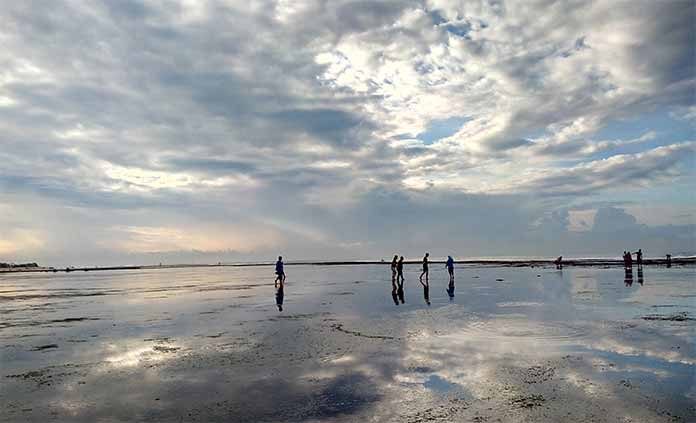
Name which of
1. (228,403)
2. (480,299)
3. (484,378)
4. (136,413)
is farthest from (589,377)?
(480,299)

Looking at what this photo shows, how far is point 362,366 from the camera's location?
11.6 meters

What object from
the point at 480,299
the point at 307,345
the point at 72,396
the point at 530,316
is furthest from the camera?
the point at 480,299

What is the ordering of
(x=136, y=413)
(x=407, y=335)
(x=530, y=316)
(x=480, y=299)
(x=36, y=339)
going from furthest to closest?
(x=480, y=299) → (x=530, y=316) → (x=36, y=339) → (x=407, y=335) → (x=136, y=413)

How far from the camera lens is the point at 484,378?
1023cm

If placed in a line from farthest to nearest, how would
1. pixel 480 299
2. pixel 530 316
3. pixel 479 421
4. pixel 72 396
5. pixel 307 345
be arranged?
pixel 480 299, pixel 530 316, pixel 307 345, pixel 72 396, pixel 479 421

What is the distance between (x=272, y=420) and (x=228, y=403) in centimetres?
138

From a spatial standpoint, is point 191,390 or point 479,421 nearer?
point 479,421

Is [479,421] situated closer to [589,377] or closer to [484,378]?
[484,378]

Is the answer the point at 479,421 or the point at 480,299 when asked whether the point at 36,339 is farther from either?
the point at 480,299

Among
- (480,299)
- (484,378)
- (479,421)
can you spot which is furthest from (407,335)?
(480,299)

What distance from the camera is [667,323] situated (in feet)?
54.0

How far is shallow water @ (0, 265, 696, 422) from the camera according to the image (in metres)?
8.49

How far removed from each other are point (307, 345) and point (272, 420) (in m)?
6.31

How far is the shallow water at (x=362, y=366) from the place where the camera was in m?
8.49
